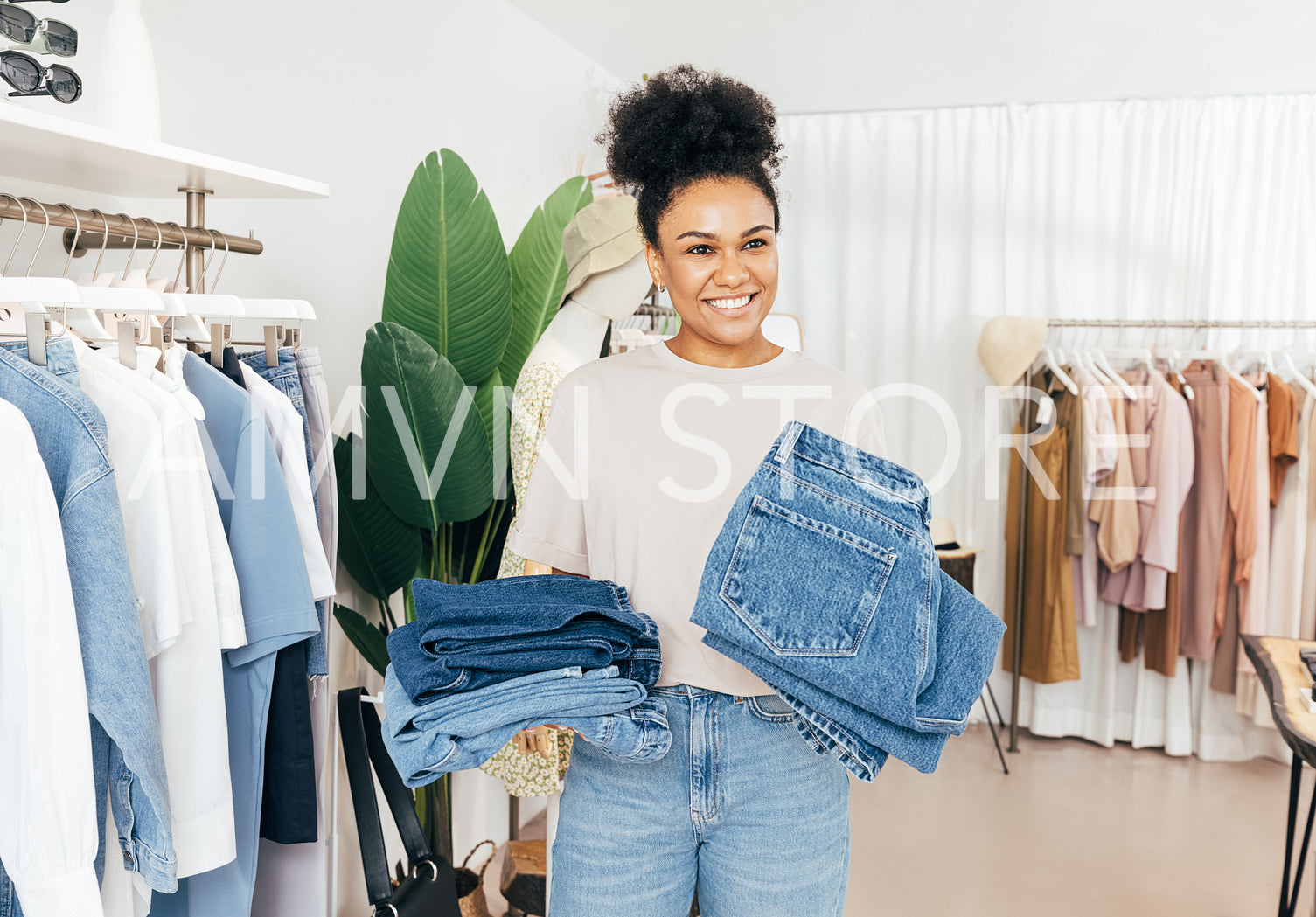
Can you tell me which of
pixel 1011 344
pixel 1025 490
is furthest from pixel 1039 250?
pixel 1025 490

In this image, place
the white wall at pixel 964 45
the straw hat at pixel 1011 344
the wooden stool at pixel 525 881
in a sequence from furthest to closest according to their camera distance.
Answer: the straw hat at pixel 1011 344 → the white wall at pixel 964 45 → the wooden stool at pixel 525 881

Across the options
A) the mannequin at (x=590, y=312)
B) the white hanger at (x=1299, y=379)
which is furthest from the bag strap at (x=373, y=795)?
the white hanger at (x=1299, y=379)

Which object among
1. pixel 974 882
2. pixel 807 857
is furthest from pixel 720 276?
pixel 974 882

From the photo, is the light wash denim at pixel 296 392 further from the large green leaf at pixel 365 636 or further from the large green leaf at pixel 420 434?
the large green leaf at pixel 365 636

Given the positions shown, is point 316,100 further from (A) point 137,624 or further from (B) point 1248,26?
(B) point 1248,26

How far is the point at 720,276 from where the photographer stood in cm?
116

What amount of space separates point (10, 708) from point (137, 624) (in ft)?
0.46

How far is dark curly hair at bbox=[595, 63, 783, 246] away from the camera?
118 centimetres

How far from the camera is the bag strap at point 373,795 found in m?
1.49

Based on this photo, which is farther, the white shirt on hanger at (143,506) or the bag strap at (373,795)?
the bag strap at (373,795)

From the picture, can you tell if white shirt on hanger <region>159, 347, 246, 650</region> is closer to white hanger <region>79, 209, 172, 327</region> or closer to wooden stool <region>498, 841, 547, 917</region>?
white hanger <region>79, 209, 172, 327</region>

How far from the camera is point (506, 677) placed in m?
1.01

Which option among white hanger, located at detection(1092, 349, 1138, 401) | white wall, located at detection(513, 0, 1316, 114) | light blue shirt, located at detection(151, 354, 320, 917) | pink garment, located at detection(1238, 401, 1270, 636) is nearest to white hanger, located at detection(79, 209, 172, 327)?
light blue shirt, located at detection(151, 354, 320, 917)

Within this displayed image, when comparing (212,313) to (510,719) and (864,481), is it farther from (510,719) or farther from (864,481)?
(864,481)
